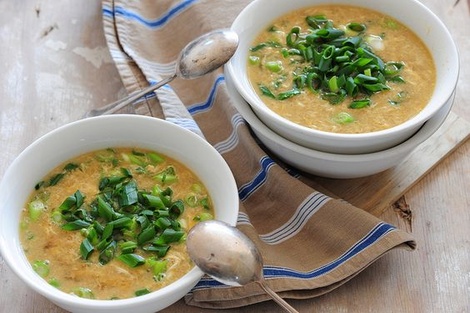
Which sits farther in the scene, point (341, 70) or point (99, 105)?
point (99, 105)

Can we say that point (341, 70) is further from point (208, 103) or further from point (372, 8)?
point (208, 103)

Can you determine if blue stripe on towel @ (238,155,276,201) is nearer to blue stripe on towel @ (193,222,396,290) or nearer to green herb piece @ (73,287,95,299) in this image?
blue stripe on towel @ (193,222,396,290)

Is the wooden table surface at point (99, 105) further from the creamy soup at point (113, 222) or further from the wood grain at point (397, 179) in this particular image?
the creamy soup at point (113, 222)

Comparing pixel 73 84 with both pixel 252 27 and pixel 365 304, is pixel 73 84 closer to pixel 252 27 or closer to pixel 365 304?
pixel 252 27

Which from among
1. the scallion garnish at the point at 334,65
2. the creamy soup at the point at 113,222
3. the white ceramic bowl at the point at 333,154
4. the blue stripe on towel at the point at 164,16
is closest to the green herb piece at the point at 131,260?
the creamy soup at the point at 113,222

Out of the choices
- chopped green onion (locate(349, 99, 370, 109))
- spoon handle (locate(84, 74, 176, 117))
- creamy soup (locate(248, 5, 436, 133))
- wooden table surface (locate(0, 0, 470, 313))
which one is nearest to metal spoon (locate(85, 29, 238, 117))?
spoon handle (locate(84, 74, 176, 117))

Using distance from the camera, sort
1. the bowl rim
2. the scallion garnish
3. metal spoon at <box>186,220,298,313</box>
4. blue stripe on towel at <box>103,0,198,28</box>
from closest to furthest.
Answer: metal spoon at <box>186,220,298,313</box>
the bowl rim
the scallion garnish
blue stripe on towel at <box>103,0,198,28</box>

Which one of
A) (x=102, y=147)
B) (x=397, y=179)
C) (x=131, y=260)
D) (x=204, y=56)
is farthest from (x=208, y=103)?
(x=131, y=260)
